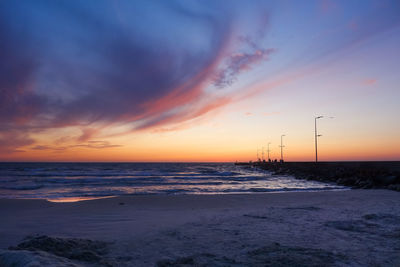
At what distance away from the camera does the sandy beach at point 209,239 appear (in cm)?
455

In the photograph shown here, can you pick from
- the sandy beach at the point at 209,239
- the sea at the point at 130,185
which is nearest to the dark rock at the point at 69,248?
the sandy beach at the point at 209,239

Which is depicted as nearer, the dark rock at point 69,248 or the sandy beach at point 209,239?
the sandy beach at point 209,239

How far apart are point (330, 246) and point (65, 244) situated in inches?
210

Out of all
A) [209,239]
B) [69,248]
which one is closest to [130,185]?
[209,239]

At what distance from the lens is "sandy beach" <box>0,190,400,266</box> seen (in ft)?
14.9

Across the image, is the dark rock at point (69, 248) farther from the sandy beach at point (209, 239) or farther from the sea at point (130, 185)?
the sea at point (130, 185)

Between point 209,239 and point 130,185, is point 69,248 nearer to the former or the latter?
point 209,239

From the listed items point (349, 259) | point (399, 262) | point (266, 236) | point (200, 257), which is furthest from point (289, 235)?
point (200, 257)

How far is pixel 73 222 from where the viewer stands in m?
8.57

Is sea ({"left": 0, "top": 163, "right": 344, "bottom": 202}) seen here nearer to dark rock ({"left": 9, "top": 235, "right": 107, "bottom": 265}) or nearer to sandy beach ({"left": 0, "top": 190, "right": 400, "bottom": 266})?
sandy beach ({"left": 0, "top": 190, "right": 400, "bottom": 266})

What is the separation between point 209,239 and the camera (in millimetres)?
6020

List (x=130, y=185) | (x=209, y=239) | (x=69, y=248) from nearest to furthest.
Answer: (x=69, y=248) → (x=209, y=239) → (x=130, y=185)

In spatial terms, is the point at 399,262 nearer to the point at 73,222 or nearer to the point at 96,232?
the point at 96,232

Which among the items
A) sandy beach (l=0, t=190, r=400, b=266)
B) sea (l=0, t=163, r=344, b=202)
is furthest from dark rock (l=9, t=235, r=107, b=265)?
sea (l=0, t=163, r=344, b=202)
